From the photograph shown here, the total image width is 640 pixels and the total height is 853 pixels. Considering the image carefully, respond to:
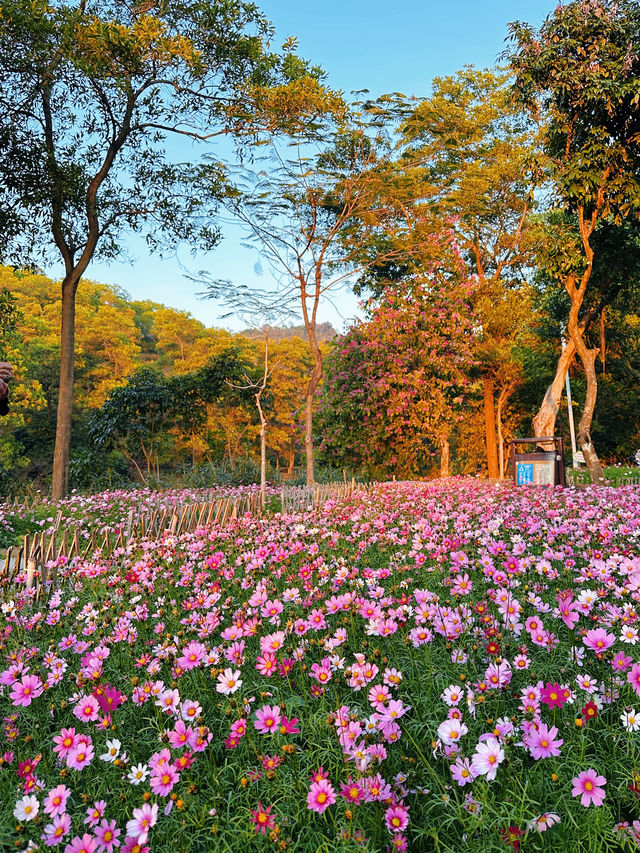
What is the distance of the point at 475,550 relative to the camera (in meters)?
3.11

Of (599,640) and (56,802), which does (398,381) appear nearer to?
(599,640)

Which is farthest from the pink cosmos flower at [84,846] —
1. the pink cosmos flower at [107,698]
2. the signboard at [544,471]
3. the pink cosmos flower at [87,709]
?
the signboard at [544,471]

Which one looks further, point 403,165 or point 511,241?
point 511,241

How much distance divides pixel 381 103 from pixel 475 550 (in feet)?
31.6

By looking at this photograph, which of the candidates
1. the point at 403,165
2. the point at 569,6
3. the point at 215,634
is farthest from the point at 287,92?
the point at 215,634

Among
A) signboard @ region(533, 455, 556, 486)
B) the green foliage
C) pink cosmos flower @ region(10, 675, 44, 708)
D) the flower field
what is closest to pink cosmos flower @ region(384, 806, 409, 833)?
the flower field

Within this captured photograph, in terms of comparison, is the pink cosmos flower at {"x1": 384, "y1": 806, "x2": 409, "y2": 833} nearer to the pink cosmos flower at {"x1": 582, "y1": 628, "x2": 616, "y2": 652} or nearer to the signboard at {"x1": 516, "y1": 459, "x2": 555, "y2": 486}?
the pink cosmos flower at {"x1": 582, "y1": 628, "x2": 616, "y2": 652}

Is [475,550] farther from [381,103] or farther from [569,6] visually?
[569,6]

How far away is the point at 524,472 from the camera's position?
10.3 m

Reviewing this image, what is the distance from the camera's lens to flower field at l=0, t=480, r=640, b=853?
47.4 inches

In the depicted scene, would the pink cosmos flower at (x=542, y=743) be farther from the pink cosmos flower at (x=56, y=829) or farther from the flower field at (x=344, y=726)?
the pink cosmos flower at (x=56, y=829)

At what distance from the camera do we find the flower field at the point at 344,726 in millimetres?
1204

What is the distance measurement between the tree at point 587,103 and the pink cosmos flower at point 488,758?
983 cm

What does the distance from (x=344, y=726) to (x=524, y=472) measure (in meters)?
9.67
